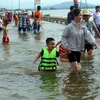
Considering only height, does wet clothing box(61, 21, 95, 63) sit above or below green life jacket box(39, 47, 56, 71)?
above

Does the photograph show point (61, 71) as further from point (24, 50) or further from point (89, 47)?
point (24, 50)

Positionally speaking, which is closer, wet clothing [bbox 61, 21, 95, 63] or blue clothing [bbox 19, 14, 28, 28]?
wet clothing [bbox 61, 21, 95, 63]

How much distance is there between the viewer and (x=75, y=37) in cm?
779

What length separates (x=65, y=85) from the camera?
285 inches

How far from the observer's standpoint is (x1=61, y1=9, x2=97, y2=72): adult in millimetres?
7655

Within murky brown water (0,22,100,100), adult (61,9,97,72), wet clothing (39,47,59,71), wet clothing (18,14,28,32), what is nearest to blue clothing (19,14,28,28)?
wet clothing (18,14,28,32)

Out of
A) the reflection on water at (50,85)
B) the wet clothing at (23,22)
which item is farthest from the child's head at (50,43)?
the wet clothing at (23,22)

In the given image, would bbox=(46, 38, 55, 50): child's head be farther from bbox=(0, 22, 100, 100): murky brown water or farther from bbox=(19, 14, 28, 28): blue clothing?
bbox=(19, 14, 28, 28): blue clothing

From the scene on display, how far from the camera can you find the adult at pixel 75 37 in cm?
766

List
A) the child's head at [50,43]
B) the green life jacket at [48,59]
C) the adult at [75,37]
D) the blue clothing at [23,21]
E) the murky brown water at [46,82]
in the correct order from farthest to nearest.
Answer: the blue clothing at [23,21] → the green life jacket at [48,59] → the child's head at [50,43] → the adult at [75,37] → the murky brown water at [46,82]

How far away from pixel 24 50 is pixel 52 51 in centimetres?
478

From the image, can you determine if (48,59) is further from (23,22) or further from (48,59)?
(23,22)

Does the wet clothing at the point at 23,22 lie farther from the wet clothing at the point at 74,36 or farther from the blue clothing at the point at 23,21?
the wet clothing at the point at 74,36

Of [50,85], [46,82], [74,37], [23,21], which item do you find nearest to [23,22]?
[23,21]
